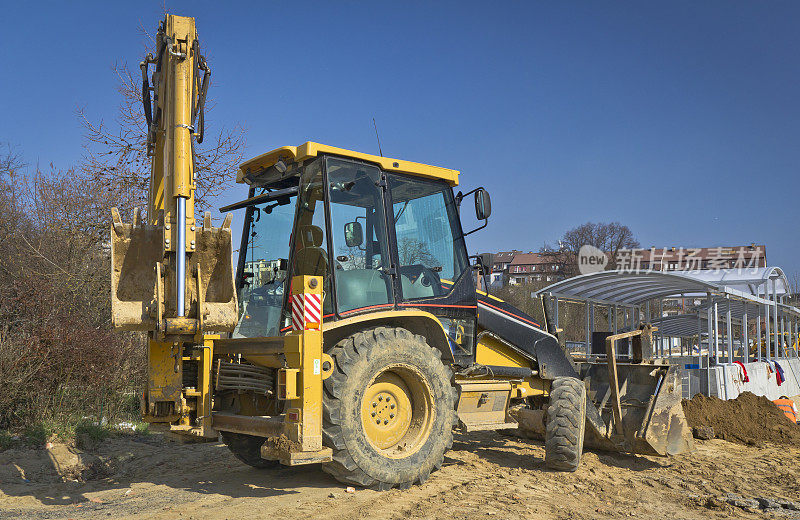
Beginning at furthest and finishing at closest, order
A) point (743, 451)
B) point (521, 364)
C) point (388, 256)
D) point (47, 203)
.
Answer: point (47, 203)
point (743, 451)
point (521, 364)
point (388, 256)

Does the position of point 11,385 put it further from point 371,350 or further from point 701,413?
point 701,413

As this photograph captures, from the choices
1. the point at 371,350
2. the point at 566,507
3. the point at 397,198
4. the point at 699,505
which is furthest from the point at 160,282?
the point at 699,505

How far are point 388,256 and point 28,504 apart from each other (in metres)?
4.01

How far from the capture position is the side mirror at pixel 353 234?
6.27 meters

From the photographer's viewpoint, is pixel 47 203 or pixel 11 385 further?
pixel 47 203

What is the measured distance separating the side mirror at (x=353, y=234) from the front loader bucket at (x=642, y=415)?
3462 millimetres

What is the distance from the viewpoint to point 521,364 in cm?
796

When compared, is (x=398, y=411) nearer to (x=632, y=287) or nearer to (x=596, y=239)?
(x=632, y=287)

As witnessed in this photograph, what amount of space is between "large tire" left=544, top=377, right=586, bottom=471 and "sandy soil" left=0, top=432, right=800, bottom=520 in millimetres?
176

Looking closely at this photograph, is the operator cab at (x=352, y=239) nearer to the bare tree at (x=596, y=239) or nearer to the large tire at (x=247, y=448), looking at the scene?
the large tire at (x=247, y=448)

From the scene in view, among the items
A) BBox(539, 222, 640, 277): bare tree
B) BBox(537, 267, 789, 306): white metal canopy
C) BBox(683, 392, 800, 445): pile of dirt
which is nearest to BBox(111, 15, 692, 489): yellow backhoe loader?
BBox(683, 392, 800, 445): pile of dirt

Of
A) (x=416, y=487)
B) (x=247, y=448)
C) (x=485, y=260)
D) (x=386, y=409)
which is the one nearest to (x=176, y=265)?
(x=386, y=409)

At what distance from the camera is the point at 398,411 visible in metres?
6.27

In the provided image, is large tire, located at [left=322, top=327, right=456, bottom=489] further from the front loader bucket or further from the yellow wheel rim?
the front loader bucket
